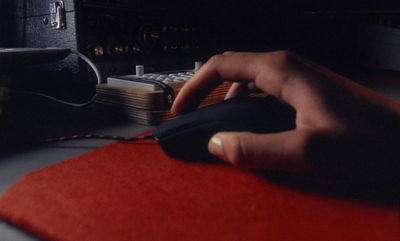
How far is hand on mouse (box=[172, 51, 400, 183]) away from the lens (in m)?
0.31

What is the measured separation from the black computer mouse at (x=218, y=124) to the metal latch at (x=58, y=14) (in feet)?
1.23

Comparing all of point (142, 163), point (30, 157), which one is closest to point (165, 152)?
point (142, 163)

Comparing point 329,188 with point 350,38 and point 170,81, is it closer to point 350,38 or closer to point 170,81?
point 170,81

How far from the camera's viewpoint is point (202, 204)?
0.97 feet

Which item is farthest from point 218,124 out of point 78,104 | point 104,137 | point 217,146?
point 78,104

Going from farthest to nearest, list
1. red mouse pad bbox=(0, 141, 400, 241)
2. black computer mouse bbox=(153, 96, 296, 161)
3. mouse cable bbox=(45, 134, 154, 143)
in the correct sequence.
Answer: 1. mouse cable bbox=(45, 134, 154, 143)
2. black computer mouse bbox=(153, 96, 296, 161)
3. red mouse pad bbox=(0, 141, 400, 241)

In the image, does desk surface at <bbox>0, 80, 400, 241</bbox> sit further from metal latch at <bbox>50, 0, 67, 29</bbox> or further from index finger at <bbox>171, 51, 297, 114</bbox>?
metal latch at <bbox>50, 0, 67, 29</bbox>

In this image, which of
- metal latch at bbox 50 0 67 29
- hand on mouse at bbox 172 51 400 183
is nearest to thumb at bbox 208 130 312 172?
hand on mouse at bbox 172 51 400 183

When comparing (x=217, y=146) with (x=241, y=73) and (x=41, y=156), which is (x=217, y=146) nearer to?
(x=241, y=73)

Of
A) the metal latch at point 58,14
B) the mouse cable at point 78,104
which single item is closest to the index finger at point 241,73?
the mouse cable at point 78,104

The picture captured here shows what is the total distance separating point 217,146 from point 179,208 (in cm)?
8

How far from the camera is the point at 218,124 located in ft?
1.21

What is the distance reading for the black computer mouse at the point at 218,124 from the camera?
0.36 meters

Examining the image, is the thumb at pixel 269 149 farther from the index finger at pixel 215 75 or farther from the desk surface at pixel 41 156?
the desk surface at pixel 41 156
